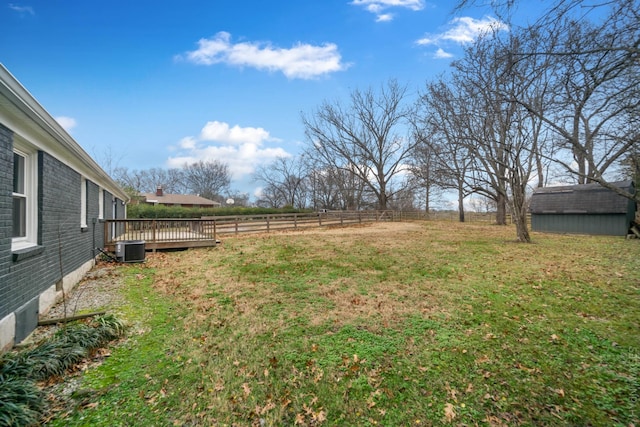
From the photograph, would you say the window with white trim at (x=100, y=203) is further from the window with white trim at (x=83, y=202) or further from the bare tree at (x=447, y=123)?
the bare tree at (x=447, y=123)

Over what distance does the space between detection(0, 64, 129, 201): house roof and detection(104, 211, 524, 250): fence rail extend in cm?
470

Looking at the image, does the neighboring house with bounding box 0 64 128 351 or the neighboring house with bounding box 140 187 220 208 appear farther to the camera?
the neighboring house with bounding box 140 187 220 208

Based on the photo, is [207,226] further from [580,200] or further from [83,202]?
[580,200]

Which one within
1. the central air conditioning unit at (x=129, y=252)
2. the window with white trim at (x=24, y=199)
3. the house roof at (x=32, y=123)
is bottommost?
the central air conditioning unit at (x=129, y=252)

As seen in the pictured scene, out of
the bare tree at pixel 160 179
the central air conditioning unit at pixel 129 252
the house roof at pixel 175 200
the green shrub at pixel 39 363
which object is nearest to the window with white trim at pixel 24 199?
the green shrub at pixel 39 363

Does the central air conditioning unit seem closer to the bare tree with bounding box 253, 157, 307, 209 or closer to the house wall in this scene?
the house wall

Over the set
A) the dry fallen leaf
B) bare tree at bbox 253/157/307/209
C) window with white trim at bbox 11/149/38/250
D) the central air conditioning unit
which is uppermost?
bare tree at bbox 253/157/307/209

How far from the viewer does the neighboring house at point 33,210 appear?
3268 millimetres

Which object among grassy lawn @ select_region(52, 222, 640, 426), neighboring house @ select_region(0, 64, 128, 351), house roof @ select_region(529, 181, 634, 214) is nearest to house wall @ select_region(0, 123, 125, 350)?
neighboring house @ select_region(0, 64, 128, 351)

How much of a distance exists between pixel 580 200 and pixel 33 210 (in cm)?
2407

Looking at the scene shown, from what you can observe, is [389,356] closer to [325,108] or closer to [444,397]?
[444,397]

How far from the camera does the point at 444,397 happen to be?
2.73m

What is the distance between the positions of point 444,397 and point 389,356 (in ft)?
2.50

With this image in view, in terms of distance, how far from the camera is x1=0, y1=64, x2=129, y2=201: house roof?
2904mm
